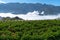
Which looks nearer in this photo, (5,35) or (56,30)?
(5,35)

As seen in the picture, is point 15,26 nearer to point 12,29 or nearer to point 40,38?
point 12,29

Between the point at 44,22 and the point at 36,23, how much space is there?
2.51 ft

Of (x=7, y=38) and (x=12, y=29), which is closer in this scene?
(x=7, y=38)

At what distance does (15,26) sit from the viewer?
2261 cm

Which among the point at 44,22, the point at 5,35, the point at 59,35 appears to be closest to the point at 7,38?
the point at 5,35

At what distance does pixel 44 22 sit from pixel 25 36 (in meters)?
4.59

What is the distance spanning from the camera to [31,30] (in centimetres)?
2122

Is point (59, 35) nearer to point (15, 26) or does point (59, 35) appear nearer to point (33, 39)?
point (33, 39)

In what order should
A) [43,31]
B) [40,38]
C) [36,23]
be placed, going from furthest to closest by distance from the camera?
[36,23]
[43,31]
[40,38]

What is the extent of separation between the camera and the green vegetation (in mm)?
19703

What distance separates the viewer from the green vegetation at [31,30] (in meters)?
19.7

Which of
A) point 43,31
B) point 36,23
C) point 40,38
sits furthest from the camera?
point 36,23

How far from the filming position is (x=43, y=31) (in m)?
21.4

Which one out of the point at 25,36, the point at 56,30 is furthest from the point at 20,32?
the point at 56,30
